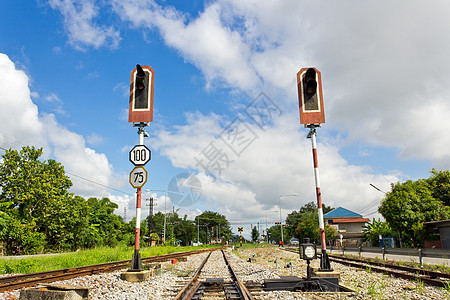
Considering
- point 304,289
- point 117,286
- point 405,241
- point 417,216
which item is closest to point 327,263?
point 304,289

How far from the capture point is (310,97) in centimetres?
1030

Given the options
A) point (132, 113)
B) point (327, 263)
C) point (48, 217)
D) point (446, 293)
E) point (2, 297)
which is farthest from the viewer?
point (48, 217)

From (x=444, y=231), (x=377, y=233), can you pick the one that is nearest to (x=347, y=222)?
(x=377, y=233)

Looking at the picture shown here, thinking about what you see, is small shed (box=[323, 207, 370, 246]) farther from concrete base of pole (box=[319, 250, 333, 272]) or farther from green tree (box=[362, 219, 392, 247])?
concrete base of pole (box=[319, 250, 333, 272])

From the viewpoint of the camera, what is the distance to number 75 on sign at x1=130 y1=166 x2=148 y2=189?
33.4ft

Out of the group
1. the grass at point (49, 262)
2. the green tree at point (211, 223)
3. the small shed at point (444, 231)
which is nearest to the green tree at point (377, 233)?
the small shed at point (444, 231)

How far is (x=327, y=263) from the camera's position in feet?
29.1

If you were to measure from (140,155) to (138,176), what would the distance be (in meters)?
0.72

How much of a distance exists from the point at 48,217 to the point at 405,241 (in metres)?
39.1

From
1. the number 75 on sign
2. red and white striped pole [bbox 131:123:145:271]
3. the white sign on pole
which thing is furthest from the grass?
the white sign on pole

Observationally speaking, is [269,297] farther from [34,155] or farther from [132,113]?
[34,155]

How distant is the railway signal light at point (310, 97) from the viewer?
1012 centimetres

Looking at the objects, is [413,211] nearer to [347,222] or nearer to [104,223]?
[104,223]

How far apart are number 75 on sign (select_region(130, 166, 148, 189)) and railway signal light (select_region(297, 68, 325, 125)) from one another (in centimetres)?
559
